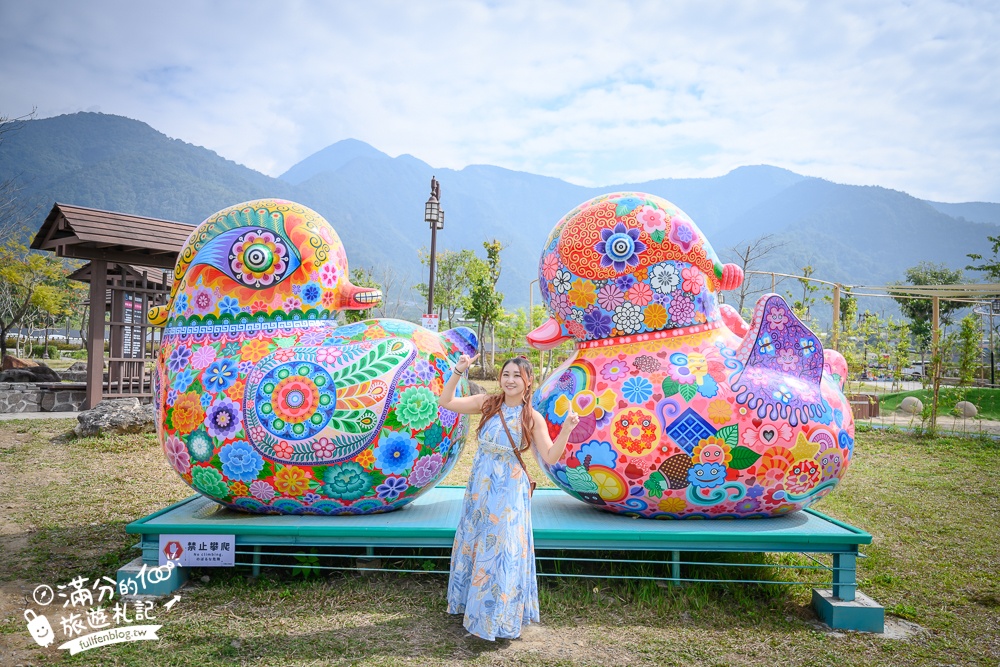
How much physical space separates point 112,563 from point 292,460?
1.65 metres

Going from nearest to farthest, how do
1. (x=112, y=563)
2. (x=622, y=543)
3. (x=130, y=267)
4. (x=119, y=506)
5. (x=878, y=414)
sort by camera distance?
1. (x=622, y=543)
2. (x=112, y=563)
3. (x=119, y=506)
4. (x=130, y=267)
5. (x=878, y=414)

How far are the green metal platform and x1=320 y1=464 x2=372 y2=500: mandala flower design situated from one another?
0.17 meters

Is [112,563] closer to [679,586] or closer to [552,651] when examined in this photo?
[552,651]

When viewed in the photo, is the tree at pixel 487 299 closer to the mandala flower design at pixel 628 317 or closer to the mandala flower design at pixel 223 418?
the mandala flower design at pixel 628 317

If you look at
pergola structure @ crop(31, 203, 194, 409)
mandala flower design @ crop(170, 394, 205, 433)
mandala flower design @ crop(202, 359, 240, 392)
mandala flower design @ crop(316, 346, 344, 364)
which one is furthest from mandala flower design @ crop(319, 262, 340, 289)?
pergola structure @ crop(31, 203, 194, 409)

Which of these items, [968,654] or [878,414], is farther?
[878,414]

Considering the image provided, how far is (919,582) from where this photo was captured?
4.73 m

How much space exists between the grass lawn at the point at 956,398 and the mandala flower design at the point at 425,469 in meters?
→ 11.2

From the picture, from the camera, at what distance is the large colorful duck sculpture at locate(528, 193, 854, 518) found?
4207mm

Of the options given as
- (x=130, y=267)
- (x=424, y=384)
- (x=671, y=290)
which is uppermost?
(x=130, y=267)

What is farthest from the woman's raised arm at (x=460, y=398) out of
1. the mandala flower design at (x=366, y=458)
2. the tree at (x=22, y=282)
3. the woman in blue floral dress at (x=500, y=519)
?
the tree at (x=22, y=282)

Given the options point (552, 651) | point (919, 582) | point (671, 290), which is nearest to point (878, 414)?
point (919, 582)

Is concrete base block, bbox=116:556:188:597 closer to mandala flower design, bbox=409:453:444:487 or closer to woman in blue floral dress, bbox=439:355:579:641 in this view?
mandala flower design, bbox=409:453:444:487

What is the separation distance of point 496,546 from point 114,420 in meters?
8.48
